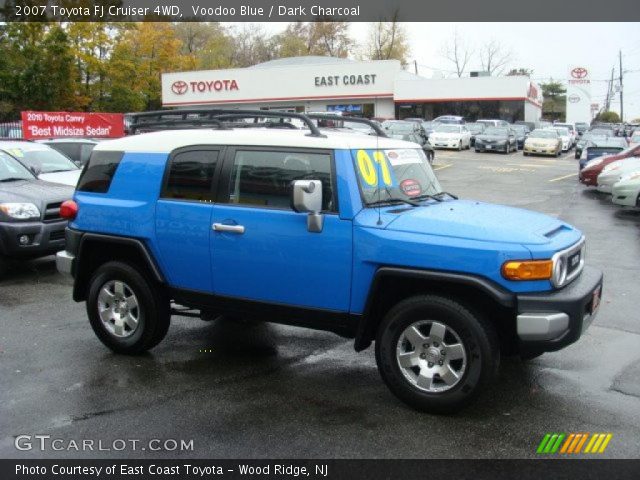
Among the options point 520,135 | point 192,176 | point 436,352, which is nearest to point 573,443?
point 436,352

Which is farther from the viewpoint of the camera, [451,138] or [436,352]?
[451,138]

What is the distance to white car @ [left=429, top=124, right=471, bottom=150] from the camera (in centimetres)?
3331

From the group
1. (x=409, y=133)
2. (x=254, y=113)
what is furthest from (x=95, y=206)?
(x=409, y=133)

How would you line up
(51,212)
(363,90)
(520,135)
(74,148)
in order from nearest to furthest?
(51,212) → (74,148) → (520,135) → (363,90)

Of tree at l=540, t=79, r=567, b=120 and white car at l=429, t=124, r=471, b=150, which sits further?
tree at l=540, t=79, r=567, b=120

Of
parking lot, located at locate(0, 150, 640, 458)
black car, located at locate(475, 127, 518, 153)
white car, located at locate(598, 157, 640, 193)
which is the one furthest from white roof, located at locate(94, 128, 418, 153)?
black car, located at locate(475, 127, 518, 153)

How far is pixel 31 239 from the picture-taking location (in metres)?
8.39

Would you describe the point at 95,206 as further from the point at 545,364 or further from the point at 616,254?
the point at 616,254

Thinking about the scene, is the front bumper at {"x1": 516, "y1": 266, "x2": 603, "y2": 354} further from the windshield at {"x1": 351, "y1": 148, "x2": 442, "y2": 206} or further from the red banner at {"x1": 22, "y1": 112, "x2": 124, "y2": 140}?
the red banner at {"x1": 22, "y1": 112, "x2": 124, "y2": 140}

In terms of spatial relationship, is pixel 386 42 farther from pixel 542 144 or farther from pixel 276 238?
pixel 276 238

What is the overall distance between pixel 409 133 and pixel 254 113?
814 inches

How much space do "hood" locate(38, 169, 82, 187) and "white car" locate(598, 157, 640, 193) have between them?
12765mm

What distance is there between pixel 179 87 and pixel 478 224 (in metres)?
52.3

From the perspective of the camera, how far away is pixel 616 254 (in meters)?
10.2
